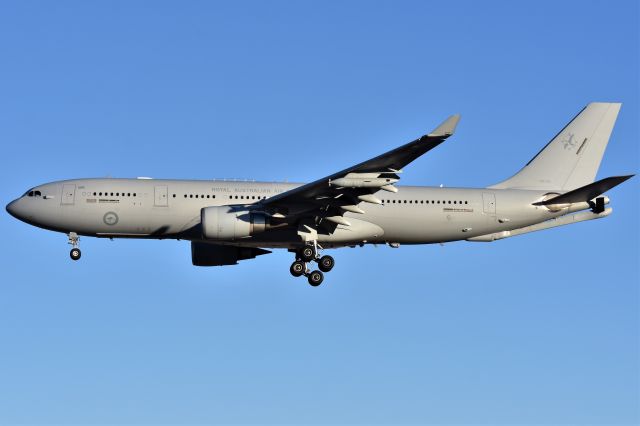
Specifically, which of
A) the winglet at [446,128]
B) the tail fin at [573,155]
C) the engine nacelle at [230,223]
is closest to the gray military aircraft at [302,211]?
the engine nacelle at [230,223]

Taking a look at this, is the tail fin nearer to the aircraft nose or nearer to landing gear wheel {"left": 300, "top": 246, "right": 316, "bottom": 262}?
landing gear wheel {"left": 300, "top": 246, "right": 316, "bottom": 262}

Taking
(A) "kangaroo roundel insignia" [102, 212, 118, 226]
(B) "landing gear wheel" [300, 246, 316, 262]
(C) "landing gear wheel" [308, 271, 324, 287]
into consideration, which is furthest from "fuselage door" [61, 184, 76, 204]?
(C) "landing gear wheel" [308, 271, 324, 287]

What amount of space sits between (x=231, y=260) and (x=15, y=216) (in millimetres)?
9627

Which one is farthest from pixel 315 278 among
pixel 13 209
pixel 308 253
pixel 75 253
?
pixel 13 209

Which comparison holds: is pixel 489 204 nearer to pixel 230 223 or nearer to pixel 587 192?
pixel 587 192

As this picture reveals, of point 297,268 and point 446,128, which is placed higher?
point 446,128

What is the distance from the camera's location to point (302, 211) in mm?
46375

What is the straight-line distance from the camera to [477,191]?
49.7m

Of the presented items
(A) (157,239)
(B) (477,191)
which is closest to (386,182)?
(B) (477,191)

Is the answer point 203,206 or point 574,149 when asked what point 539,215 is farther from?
point 203,206

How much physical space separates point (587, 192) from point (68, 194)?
71.9 ft

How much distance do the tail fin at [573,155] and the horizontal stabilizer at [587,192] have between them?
1.84 metres

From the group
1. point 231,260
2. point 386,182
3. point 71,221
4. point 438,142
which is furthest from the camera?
point 231,260

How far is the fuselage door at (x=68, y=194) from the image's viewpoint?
47.0 metres
